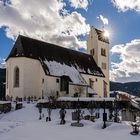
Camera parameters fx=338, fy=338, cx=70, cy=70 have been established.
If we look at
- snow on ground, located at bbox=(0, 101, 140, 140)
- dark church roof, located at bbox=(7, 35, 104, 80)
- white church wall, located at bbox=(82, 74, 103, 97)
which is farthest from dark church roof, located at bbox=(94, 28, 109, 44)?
snow on ground, located at bbox=(0, 101, 140, 140)

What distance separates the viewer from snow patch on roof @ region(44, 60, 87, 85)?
5722 centimetres

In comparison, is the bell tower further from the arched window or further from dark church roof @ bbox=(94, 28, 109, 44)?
the arched window

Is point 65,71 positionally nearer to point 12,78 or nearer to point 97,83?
point 12,78

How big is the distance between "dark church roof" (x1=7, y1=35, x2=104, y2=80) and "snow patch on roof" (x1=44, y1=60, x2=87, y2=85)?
0.44 metres

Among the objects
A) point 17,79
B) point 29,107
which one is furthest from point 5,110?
point 17,79

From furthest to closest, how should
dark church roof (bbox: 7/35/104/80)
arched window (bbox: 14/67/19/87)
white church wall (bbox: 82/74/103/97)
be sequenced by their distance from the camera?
white church wall (bbox: 82/74/103/97), dark church roof (bbox: 7/35/104/80), arched window (bbox: 14/67/19/87)

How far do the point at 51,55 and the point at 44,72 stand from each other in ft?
20.3

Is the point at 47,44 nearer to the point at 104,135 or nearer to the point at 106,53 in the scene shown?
the point at 106,53

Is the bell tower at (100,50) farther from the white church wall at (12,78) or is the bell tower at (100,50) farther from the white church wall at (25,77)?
the white church wall at (12,78)

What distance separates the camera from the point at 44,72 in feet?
181

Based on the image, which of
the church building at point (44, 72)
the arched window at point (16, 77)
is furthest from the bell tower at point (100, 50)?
the arched window at point (16, 77)

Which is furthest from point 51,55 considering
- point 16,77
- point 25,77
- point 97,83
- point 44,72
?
point 97,83

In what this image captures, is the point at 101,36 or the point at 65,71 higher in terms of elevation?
the point at 101,36

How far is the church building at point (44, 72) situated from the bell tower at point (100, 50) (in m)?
6.18
